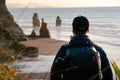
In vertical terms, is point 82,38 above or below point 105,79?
above

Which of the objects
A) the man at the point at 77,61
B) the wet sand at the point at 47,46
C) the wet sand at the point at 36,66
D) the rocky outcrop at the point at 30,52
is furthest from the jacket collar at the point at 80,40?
the wet sand at the point at 47,46

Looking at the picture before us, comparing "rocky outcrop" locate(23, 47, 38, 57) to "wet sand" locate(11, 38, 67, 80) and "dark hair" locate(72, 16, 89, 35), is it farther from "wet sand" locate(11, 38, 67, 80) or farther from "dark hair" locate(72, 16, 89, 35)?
"dark hair" locate(72, 16, 89, 35)

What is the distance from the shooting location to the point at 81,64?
5.12m

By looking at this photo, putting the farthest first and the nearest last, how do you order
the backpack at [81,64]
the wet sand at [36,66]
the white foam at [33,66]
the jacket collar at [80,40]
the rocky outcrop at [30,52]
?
the rocky outcrop at [30,52]
the white foam at [33,66]
the wet sand at [36,66]
the jacket collar at [80,40]
the backpack at [81,64]

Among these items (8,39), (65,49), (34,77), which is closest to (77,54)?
(65,49)

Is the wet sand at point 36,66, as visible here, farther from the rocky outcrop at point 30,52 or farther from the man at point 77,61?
the man at point 77,61

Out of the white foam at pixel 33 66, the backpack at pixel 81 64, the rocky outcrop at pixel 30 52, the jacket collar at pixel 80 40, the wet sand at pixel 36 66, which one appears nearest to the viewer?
the backpack at pixel 81 64

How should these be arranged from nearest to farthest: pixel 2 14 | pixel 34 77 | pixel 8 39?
1. pixel 34 77
2. pixel 8 39
3. pixel 2 14

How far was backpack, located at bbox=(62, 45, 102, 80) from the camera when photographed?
511 centimetres

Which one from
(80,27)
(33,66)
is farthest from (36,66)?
(80,27)

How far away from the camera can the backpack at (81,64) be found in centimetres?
511

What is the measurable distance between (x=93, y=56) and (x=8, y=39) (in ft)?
80.6

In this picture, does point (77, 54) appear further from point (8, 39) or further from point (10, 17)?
point (10, 17)

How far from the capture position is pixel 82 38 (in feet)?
17.2
